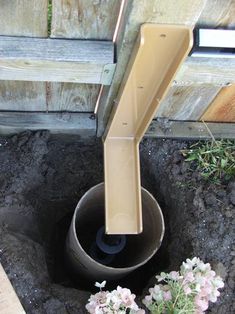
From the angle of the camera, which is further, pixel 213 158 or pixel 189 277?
pixel 213 158

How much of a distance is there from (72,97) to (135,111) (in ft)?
1.01

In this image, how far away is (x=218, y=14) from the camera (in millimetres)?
1384

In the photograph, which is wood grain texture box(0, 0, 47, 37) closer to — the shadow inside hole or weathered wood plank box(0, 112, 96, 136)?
weathered wood plank box(0, 112, 96, 136)

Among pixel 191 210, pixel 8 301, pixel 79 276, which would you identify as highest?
pixel 8 301

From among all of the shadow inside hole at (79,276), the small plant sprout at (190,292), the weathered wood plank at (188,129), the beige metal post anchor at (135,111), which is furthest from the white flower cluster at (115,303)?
the weathered wood plank at (188,129)

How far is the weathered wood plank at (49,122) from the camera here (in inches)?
73.0

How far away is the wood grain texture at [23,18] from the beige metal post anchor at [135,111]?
0.85ft

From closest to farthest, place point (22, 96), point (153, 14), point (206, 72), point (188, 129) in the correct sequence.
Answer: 1. point (153, 14)
2. point (206, 72)
3. point (22, 96)
4. point (188, 129)

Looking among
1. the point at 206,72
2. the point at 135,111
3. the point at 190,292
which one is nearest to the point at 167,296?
the point at 190,292

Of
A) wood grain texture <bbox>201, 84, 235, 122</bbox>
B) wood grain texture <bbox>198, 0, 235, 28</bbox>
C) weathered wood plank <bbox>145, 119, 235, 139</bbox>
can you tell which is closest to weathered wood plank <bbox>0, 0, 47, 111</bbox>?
wood grain texture <bbox>198, 0, 235, 28</bbox>

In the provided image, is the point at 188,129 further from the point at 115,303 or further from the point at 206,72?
the point at 115,303

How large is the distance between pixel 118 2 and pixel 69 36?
19 cm

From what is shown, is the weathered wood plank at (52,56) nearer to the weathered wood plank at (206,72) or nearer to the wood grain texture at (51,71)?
the wood grain texture at (51,71)

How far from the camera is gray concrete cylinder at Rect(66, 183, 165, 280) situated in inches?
67.5
